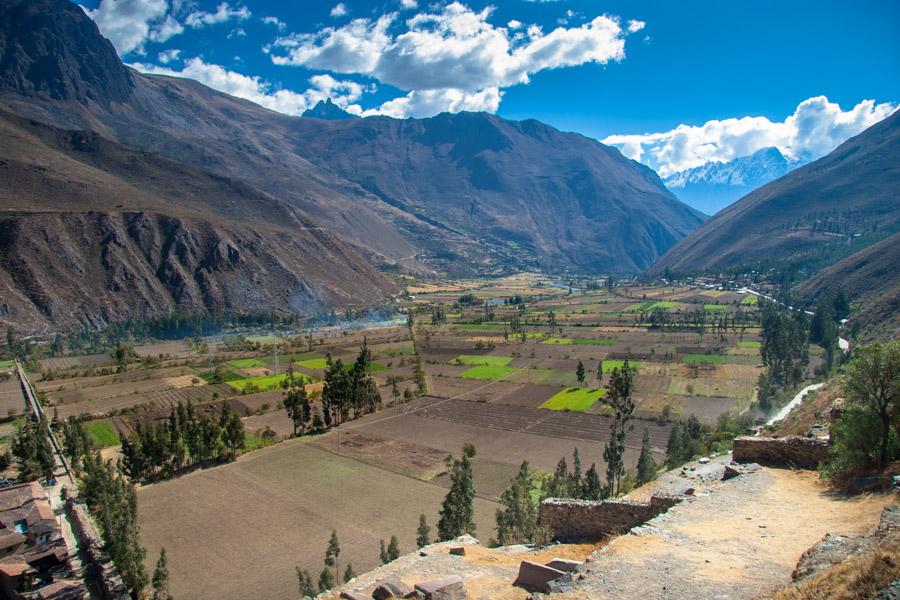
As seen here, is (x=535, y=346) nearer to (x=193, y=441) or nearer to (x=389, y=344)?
(x=389, y=344)

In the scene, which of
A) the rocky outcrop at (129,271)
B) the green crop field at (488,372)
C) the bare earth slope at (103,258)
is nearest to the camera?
the green crop field at (488,372)

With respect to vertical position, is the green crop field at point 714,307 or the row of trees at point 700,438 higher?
the green crop field at point 714,307

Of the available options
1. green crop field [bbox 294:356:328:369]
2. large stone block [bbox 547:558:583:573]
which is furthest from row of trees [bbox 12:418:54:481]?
large stone block [bbox 547:558:583:573]

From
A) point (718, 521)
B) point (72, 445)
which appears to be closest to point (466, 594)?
point (718, 521)

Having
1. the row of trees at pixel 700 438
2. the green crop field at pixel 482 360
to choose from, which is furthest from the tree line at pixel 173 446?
the green crop field at pixel 482 360

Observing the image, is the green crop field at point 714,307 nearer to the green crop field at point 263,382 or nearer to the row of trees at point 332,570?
the green crop field at point 263,382
